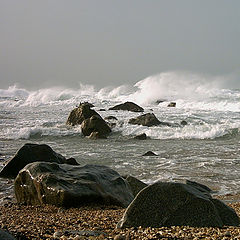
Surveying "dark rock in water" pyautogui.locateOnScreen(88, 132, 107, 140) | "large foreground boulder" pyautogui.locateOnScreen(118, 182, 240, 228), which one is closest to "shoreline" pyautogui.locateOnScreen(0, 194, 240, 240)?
"large foreground boulder" pyautogui.locateOnScreen(118, 182, 240, 228)

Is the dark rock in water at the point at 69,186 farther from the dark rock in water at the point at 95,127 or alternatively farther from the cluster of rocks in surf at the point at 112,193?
the dark rock in water at the point at 95,127

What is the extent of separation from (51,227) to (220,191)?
4.75 meters

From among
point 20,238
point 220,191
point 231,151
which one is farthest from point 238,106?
point 20,238

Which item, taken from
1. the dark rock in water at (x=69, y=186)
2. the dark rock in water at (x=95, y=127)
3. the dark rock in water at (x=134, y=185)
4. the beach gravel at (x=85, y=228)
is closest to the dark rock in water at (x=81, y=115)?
the dark rock in water at (x=95, y=127)

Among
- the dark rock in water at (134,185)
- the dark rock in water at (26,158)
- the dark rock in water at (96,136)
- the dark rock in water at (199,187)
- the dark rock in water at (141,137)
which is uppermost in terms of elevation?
the dark rock in water at (26,158)

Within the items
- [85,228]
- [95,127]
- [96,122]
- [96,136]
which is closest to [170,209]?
[85,228]

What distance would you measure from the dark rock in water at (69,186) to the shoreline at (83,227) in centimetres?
15

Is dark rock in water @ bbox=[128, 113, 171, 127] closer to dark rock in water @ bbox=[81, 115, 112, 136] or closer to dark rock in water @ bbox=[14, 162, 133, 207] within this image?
dark rock in water @ bbox=[81, 115, 112, 136]

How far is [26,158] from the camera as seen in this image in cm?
884

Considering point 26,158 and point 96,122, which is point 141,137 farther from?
point 26,158

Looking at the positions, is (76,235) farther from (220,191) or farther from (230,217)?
(220,191)

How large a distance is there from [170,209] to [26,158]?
5.99 meters

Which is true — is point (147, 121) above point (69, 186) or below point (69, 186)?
below

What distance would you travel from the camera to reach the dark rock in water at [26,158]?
8.56m
